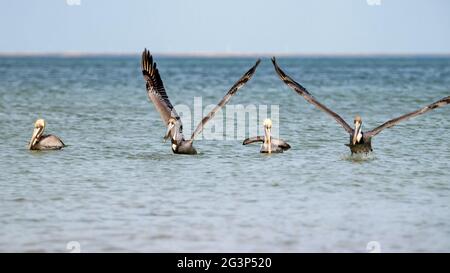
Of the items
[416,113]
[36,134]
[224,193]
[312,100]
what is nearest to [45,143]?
[36,134]

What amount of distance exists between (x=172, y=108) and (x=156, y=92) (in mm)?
728

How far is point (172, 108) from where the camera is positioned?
1998 centimetres

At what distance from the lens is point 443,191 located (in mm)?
14828

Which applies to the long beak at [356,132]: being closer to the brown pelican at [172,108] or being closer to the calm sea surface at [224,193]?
the calm sea surface at [224,193]

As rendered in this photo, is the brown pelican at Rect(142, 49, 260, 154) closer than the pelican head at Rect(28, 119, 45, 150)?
Yes

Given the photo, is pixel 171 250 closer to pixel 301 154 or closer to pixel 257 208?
pixel 257 208

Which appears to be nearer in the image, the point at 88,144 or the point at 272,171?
the point at 272,171

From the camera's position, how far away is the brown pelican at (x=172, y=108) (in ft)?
60.0

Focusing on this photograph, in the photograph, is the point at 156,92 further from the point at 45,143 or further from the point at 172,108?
the point at 45,143

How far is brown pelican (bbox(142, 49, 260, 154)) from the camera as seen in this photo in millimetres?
18297

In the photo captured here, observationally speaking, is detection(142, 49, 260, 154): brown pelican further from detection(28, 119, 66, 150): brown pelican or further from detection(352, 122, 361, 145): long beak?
detection(352, 122, 361, 145): long beak

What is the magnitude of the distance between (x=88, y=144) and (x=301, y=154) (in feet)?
16.0

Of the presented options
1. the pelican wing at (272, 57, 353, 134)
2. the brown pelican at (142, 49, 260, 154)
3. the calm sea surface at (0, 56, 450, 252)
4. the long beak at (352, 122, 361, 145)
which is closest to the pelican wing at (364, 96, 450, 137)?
the long beak at (352, 122, 361, 145)
